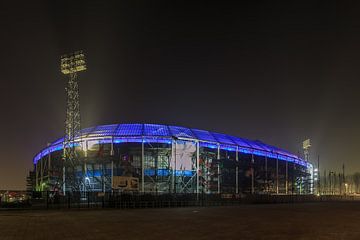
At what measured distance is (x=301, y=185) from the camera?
147500 millimetres

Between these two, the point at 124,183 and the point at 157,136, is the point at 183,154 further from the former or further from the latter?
the point at 124,183

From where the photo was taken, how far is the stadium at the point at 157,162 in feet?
315

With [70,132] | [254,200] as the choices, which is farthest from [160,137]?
[254,200]

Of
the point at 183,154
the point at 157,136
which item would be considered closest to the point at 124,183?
the point at 183,154

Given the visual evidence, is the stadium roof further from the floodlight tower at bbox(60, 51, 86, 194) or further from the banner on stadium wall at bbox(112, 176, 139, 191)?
the banner on stadium wall at bbox(112, 176, 139, 191)

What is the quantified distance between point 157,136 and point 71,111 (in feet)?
77.5

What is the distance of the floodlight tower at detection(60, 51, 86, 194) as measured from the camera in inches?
3265

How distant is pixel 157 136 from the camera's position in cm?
10506

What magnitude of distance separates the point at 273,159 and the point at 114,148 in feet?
170

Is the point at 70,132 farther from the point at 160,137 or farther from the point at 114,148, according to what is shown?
the point at 160,137

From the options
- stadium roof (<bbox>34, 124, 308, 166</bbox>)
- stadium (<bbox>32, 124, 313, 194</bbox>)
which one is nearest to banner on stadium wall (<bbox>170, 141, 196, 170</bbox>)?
stadium (<bbox>32, 124, 313, 194</bbox>)

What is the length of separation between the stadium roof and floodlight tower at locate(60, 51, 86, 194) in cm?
1134

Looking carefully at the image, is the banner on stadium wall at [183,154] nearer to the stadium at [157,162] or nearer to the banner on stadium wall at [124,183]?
the stadium at [157,162]

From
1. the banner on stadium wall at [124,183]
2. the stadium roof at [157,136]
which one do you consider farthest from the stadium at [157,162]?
the banner on stadium wall at [124,183]
